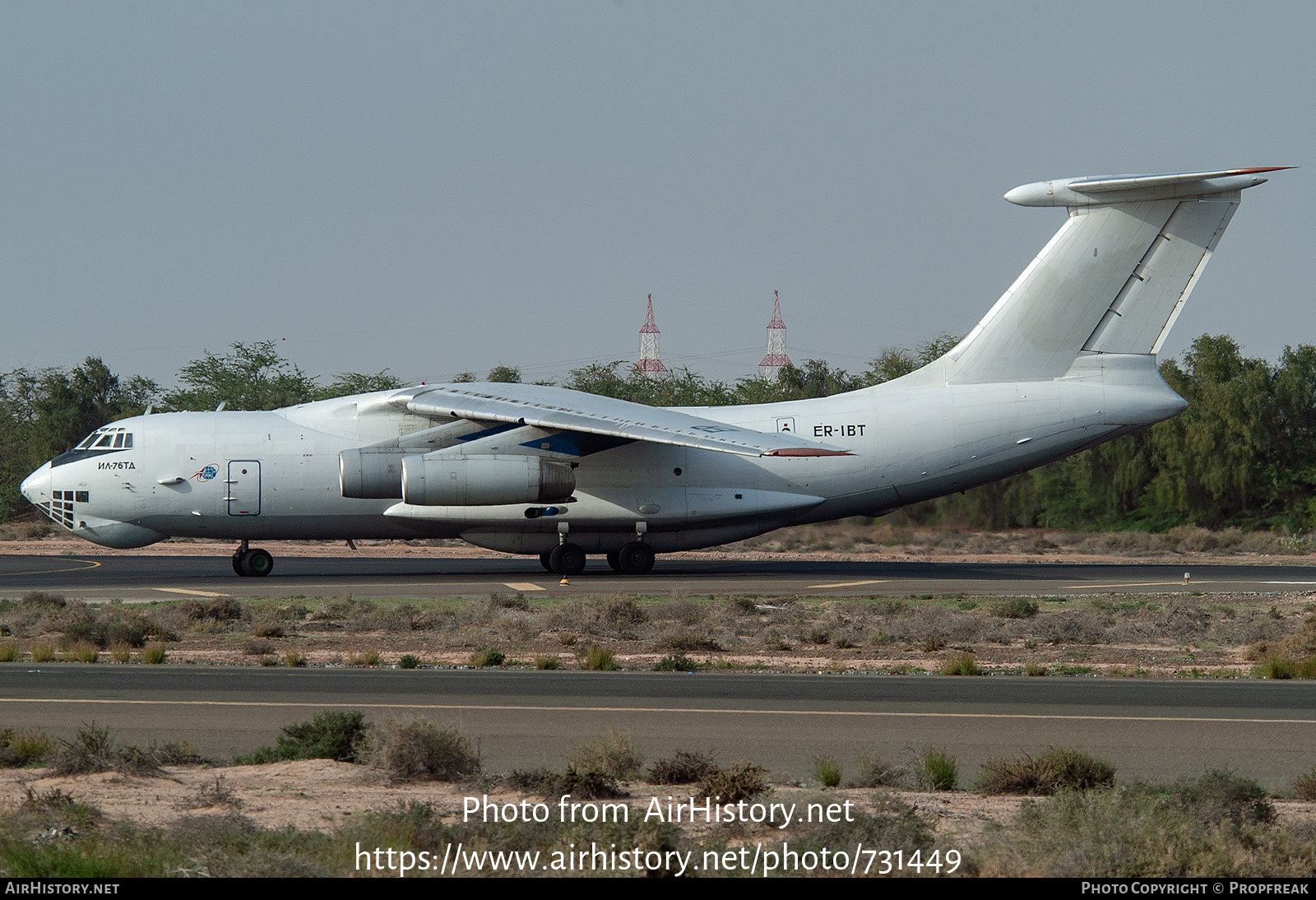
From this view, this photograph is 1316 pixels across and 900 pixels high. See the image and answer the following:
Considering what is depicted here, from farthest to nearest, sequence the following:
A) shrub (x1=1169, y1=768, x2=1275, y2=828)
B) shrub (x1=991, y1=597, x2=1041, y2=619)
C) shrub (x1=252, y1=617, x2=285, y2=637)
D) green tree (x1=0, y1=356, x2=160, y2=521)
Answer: green tree (x1=0, y1=356, x2=160, y2=521) < shrub (x1=991, y1=597, x2=1041, y2=619) < shrub (x1=252, y1=617, x2=285, y2=637) < shrub (x1=1169, y1=768, x2=1275, y2=828)

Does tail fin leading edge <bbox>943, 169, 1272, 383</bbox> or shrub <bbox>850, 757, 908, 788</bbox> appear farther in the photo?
tail fin leading edge <bbox>943, 169, 1272, 383</bbox>

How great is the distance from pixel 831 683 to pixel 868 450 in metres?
14.4

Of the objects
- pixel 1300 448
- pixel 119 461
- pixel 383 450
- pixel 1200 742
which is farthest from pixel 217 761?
pixel 1300 448

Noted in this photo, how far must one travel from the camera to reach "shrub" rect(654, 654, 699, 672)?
48.2 feet

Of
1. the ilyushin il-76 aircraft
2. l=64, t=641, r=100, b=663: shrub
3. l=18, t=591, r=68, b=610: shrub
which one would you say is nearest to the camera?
l=64, t=641, r=100, b=663: shrub

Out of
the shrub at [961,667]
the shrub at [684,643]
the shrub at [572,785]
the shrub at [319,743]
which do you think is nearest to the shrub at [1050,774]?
the shrub at [572,785]

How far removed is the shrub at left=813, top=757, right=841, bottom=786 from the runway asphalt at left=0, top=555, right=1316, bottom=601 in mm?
14684

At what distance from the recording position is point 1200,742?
9.97 metres

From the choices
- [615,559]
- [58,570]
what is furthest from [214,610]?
[58,570]

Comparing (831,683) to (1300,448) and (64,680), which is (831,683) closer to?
(64,680)

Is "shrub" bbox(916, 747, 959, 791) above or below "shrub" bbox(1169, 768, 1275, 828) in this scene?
below

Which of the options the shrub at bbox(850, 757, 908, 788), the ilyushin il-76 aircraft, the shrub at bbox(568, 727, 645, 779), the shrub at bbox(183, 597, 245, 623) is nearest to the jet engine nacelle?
the ilyushin il-76 aircraft

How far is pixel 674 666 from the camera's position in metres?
14.8

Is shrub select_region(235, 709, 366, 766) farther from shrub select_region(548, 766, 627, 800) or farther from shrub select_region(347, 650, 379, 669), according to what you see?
shrub select_region(347, 650, 379, 669)
